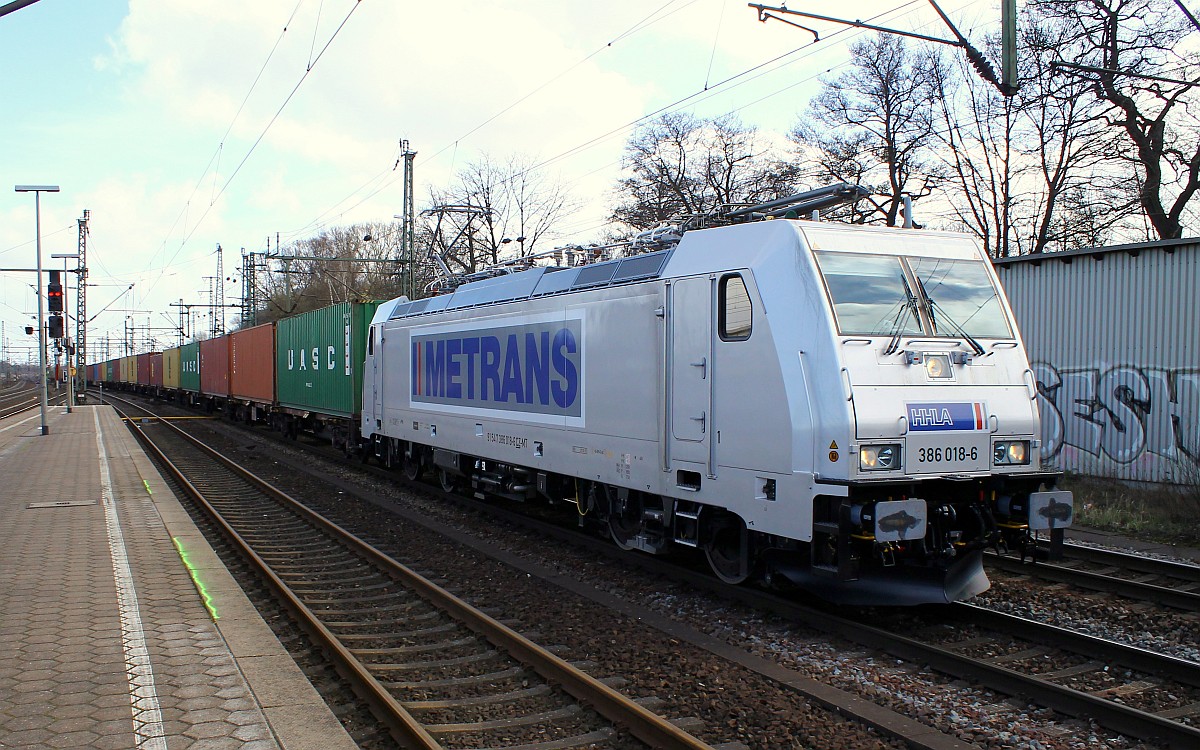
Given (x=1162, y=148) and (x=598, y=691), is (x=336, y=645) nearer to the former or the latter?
(x=598, y=691)

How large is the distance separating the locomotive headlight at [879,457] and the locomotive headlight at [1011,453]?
979 mm

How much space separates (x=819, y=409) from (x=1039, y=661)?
7.36 feet

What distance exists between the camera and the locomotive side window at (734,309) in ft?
23.3

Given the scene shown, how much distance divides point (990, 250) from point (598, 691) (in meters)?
25.0

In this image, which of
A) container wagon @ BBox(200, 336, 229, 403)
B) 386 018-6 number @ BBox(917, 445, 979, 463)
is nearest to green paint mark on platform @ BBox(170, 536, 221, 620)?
386 018-6 number @ BBox(917, 445, 979, 463)

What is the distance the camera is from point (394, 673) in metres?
6.15

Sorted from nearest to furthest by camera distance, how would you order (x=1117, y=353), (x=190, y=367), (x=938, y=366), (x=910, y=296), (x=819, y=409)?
1. (x=819, y=409)
2. (x=938, y=366)
3. (x=910, y=296)
4. (x=1117, y=353)
5. (x=190, y=367)

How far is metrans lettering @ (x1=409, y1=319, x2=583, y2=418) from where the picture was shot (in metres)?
9.77

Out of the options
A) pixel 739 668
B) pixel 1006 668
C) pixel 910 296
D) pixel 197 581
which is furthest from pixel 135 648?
pixel 910 296

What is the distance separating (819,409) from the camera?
6355 mm

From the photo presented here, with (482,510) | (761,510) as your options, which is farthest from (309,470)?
(761,510)

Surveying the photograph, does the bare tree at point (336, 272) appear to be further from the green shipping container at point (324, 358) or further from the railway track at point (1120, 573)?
the railway track at point (1120, 573)

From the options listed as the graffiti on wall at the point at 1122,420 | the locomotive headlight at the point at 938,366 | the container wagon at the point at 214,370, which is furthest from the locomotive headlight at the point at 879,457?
the container wagon at the point at 214,370

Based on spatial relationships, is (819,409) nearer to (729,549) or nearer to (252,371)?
(729,549)
